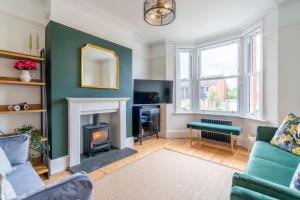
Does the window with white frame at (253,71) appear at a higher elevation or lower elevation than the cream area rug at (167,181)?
higher

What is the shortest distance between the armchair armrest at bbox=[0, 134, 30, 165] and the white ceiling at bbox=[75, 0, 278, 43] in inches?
95.8

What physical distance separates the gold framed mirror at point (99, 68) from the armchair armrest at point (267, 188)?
2.71 metres

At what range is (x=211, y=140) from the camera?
13.4 ft

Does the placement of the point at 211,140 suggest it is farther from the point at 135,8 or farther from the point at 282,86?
the point at 135,8

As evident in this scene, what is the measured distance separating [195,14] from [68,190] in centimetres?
353

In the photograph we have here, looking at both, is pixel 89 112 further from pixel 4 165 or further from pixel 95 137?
pixel 4 165

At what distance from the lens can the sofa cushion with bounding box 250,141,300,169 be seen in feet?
5.54

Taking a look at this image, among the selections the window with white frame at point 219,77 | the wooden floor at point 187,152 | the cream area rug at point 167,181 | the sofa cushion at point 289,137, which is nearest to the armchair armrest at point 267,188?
the cream area rug at point 167,181

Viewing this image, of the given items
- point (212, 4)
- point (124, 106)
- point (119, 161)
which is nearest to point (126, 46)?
point (124, 106)

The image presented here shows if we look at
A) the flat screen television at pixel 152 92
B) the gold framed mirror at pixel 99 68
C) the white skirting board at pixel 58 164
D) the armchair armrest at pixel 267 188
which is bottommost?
the white skirting board at pixel 58 164

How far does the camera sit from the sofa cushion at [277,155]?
1688mm

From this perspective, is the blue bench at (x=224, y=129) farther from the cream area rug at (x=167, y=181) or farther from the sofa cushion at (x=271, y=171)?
the sofa cushion at (x=271, y=171)

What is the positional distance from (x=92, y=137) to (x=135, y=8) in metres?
2.64

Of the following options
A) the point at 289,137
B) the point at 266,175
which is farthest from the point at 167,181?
the point at 289,137
